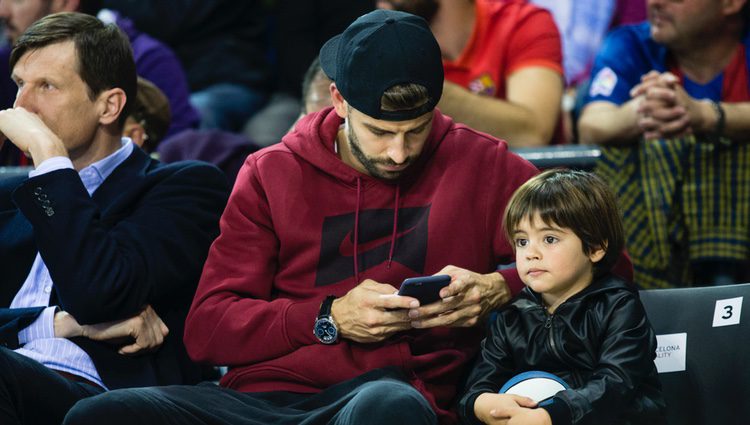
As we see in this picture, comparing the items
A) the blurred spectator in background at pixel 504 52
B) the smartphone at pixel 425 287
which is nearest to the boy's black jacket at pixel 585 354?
the smartphone at pixel 425 287

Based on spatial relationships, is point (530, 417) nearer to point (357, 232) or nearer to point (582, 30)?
point (357, 232)

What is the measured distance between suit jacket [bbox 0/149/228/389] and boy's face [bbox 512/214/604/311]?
1.06m

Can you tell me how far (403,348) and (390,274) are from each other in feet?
0.72

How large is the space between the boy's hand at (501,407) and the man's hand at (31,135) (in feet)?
4.69

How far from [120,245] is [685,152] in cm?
215

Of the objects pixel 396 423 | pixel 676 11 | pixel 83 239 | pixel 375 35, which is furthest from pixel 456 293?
pixel 676 11

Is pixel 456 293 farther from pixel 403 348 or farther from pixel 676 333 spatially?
pixel 676 333

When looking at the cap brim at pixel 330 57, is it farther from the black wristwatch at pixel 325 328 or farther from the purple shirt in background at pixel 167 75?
the purple shirt in background at pixel 167 75

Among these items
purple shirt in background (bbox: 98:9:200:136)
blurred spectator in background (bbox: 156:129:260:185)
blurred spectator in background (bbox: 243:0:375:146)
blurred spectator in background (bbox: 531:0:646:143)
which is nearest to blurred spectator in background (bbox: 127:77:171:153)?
→ blurred spectator in background (bbox: 156:129:260:185)

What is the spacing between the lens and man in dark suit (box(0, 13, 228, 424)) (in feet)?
11.7

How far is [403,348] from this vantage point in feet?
11.3

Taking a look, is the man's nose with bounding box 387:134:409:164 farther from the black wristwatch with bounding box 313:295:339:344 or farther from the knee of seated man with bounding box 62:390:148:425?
the knee of seated man with bounding box 62:390:148:425

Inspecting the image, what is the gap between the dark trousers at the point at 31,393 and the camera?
10.8 ft

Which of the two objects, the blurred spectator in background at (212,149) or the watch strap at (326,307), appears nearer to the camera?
the watch strap at (326,307)
